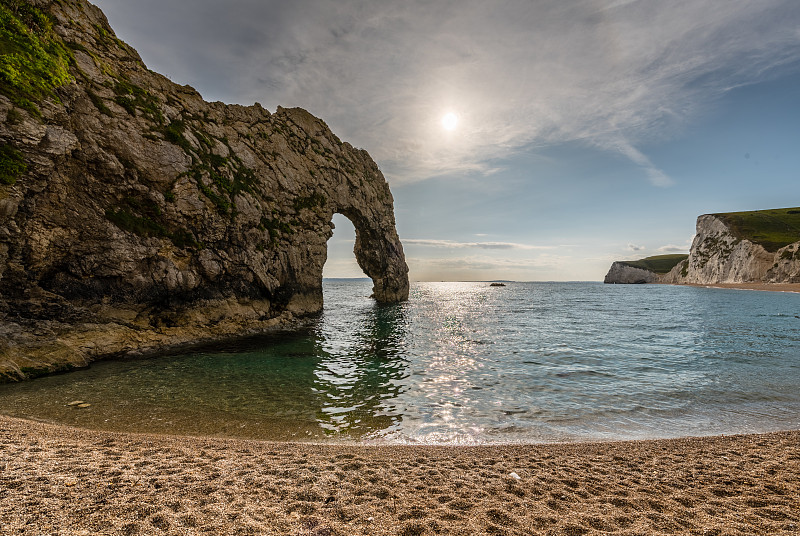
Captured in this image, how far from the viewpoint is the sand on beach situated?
4754 mm

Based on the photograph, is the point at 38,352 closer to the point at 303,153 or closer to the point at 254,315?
the point at 254,315

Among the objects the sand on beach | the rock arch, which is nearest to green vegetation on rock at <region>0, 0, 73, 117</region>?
the sand on beach

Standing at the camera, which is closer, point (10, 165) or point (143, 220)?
point (10, 165)

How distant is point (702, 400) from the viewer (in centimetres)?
1298

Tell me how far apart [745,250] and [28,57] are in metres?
167

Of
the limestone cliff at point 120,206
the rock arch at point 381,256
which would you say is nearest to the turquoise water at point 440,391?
the limestone cliff at point 120,206

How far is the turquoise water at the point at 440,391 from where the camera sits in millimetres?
10602

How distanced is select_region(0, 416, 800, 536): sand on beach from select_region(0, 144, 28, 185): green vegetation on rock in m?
12.5

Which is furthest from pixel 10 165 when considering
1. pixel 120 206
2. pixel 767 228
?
pixel 767 228

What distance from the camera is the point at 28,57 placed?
15.8m

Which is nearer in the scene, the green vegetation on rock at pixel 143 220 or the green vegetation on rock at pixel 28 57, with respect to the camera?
the green vegetation on rock at pixel 28 57

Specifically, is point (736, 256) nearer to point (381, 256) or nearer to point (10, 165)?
point (381, 256)

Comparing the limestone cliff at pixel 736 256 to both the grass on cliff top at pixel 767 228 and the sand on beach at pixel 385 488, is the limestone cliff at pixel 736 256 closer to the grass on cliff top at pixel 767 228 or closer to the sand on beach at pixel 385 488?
the grass on cliff top at pixel 767 228

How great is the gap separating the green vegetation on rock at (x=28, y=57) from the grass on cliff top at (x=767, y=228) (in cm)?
16562
